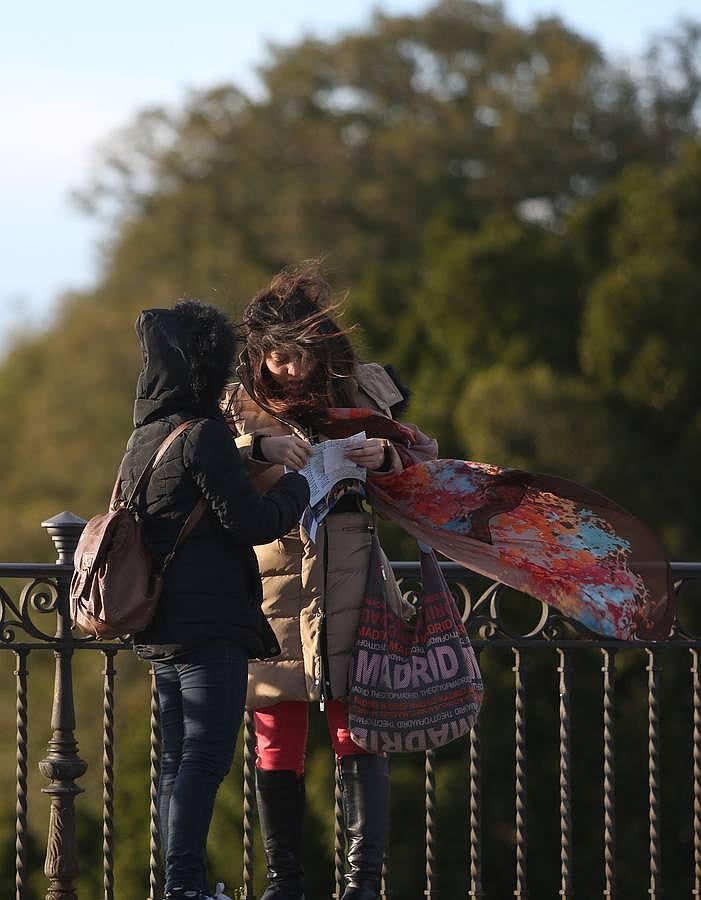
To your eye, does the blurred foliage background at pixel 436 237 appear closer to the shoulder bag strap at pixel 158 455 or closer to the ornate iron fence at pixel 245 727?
the ornate iron fence at pixel 245 727

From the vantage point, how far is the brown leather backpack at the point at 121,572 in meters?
3.85

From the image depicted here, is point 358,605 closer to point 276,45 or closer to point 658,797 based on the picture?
point 658,797

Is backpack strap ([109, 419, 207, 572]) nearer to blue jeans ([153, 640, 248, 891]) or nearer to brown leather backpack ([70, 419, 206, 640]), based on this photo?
brown leather backpack ([70, 419, 206, 640])

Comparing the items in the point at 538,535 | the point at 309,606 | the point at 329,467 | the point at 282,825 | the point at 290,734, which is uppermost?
the point at 329,467

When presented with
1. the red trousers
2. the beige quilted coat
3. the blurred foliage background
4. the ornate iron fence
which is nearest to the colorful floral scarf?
the beige quilted coat

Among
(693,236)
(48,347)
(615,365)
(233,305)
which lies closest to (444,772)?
(615,365)

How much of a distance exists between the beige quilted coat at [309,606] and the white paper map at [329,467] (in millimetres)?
113

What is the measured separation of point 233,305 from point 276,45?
28.3m

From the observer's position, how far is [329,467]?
4.24 m

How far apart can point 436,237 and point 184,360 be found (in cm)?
1939

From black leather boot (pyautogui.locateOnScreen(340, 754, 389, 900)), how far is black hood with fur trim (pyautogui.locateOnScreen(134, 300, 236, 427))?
102cm

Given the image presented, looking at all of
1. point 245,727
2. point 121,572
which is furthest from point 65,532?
point 121,572

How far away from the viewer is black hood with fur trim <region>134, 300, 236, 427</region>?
3.96m

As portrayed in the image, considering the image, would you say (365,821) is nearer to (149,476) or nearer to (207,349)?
(149,476)
